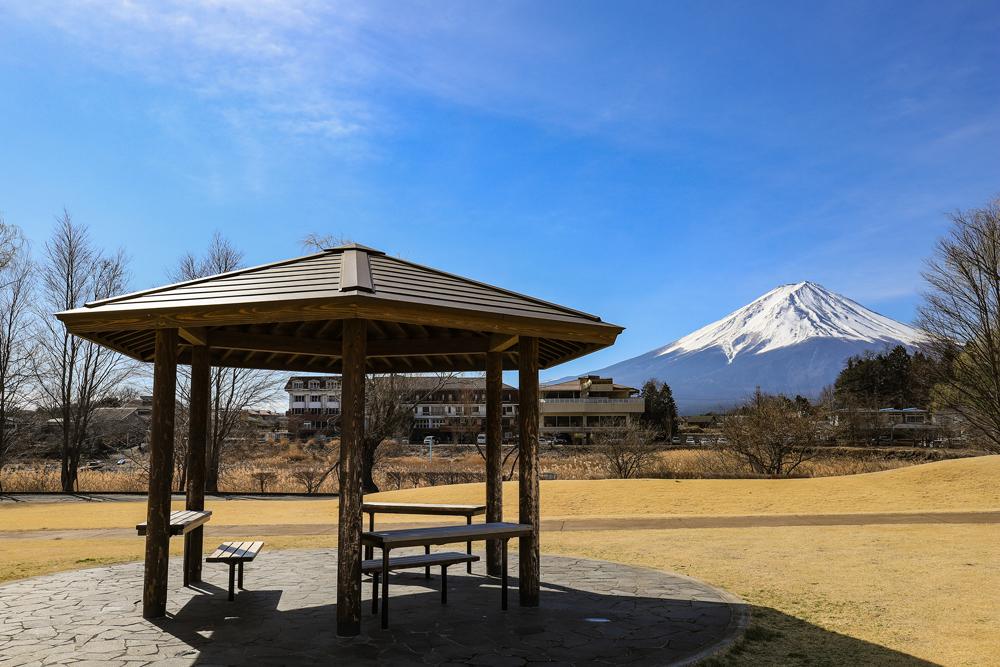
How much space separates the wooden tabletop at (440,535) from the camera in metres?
6.38

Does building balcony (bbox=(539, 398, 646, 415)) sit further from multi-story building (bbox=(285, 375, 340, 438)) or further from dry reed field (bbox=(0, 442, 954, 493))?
multi-story building (bbox=(285, 375, 340, 438))

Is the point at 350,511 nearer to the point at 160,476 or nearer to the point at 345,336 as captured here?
the point at 345,336

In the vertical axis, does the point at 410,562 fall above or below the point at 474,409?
below

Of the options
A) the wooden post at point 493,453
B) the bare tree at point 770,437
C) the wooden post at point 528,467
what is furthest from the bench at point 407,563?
the bare tree at point 770,437

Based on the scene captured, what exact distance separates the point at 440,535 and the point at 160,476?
2.78 meters

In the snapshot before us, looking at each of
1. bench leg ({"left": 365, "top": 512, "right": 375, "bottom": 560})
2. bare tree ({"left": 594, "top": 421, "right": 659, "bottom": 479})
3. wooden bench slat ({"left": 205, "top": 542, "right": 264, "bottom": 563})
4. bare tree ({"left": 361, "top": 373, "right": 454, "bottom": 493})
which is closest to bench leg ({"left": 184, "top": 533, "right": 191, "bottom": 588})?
wooden bench slat ({"left": 205, "top": 542, "right": 264, "bottom": 563})

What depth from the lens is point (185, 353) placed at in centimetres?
975

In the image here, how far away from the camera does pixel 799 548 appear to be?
1144 cm

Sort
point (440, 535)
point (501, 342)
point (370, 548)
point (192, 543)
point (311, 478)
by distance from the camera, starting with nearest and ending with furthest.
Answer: point (440, 535) < point (370, 548) < point (192, 543) < point (501, 342) < point (311, 478)

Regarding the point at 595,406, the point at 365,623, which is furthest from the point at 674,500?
the point at 595,406

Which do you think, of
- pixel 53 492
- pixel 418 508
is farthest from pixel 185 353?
pixel 53 492

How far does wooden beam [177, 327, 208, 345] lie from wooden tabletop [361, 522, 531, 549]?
325 centimetres

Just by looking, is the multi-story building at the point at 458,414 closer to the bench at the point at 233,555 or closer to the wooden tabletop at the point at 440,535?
the bench at the point at 233,555

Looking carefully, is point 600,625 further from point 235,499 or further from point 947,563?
point 235,499
